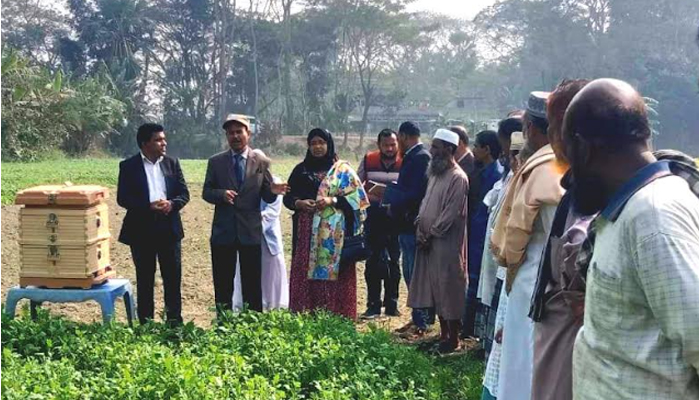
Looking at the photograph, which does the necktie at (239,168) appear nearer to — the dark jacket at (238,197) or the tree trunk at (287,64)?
the dark jacket at (238,197)

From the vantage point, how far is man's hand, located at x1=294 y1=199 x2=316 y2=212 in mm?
5938

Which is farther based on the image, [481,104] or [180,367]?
[481,104]

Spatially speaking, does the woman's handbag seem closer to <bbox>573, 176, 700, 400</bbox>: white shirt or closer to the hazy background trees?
<bbox>573, 176, 700, 400</bbox>: white shirt

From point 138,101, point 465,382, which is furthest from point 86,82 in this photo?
point 465,382

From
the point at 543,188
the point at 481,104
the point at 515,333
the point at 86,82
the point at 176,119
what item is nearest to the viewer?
the point at 543,188

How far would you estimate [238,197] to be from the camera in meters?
5.88

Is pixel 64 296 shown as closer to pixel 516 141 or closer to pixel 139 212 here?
pixel 139 212

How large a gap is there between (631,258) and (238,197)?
174 inches

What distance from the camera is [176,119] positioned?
126 ft

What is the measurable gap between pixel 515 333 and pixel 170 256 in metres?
3.25

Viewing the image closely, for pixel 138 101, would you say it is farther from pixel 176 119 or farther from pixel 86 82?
pixel 86 82

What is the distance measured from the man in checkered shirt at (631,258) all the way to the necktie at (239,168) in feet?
13.9

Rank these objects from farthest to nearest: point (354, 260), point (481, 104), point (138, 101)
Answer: point (481, 104) → point (138, 101) → point (354, 260)

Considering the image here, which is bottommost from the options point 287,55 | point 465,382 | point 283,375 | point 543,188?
point 465,382
